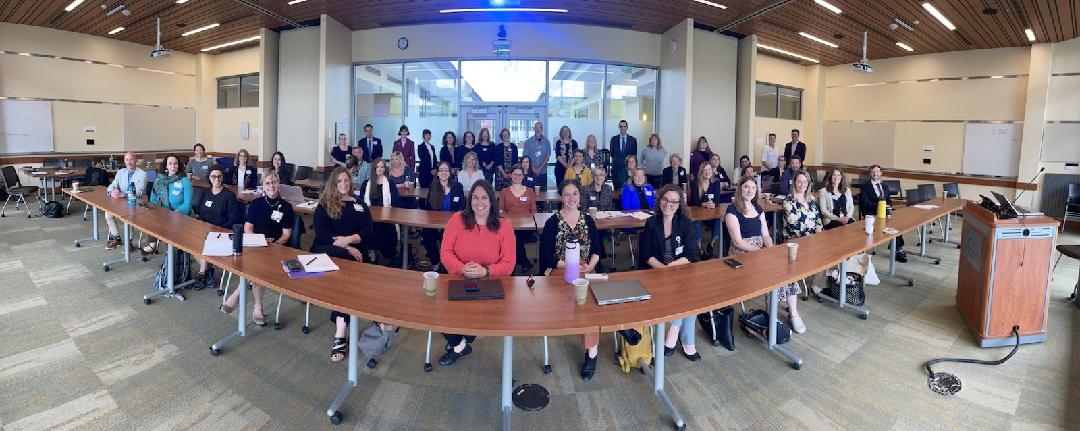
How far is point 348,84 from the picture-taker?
1041 cm

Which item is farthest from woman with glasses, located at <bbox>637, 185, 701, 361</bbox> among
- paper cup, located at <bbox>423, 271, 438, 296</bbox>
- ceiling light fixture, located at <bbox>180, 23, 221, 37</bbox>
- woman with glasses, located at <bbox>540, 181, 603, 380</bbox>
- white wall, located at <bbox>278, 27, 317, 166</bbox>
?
ceiling light fixture, located at <bbox>180, 23, 221, 37</bbox>

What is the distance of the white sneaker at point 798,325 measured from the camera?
4160 millimetres

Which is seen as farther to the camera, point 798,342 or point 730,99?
point 730,99

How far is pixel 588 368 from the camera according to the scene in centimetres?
335

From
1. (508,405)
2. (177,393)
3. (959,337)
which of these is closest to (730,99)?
(959,337)

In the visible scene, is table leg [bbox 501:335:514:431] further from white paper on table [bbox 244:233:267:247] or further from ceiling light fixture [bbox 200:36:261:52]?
ceiling light fixture [bbox 200:36:261:52]

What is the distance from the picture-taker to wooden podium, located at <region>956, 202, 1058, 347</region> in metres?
3.90

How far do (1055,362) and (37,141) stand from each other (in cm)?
1641

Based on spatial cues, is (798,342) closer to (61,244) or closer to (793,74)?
(61,244)

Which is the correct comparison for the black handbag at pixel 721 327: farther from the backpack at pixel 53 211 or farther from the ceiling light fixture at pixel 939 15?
the backpack at pixel 53 211

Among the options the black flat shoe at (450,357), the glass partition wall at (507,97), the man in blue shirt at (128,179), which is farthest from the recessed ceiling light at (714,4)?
the man in blue shirt at (128,179)

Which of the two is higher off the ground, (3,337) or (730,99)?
(730,99)

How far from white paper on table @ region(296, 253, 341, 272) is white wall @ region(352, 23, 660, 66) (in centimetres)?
724

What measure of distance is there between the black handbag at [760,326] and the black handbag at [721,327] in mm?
203
